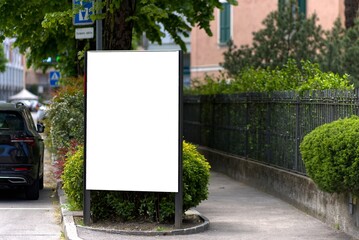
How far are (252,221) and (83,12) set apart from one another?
504 centimetres

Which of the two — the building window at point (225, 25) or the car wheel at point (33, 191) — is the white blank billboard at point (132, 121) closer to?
the car wheel at point (33, 191)

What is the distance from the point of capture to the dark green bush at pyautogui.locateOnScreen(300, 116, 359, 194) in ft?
34.0

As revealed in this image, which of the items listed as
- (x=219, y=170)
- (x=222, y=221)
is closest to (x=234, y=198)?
(x=222, y=221)

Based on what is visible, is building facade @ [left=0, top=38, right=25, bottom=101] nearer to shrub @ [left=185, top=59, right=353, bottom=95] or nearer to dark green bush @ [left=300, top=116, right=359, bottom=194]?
shrub @ [left=185, top=59, right=353, bottom=95]

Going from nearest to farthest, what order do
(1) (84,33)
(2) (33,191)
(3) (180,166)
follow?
(3) (180,166) < (2) (33,191) < (1) (84,33)

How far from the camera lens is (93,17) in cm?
1430

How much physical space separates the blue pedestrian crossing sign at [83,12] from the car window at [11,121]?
2.02 m

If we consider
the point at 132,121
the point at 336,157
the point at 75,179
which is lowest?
the point at 75,179

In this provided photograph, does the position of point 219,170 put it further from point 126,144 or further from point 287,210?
point 126,144

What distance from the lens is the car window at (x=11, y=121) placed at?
15.6 meters

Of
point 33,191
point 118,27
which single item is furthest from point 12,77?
point 118,27

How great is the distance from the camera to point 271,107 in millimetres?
16938

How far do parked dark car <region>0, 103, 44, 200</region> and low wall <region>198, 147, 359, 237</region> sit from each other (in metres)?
4.33

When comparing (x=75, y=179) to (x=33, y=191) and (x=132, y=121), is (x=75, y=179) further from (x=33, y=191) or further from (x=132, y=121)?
(x=33, y=191)
